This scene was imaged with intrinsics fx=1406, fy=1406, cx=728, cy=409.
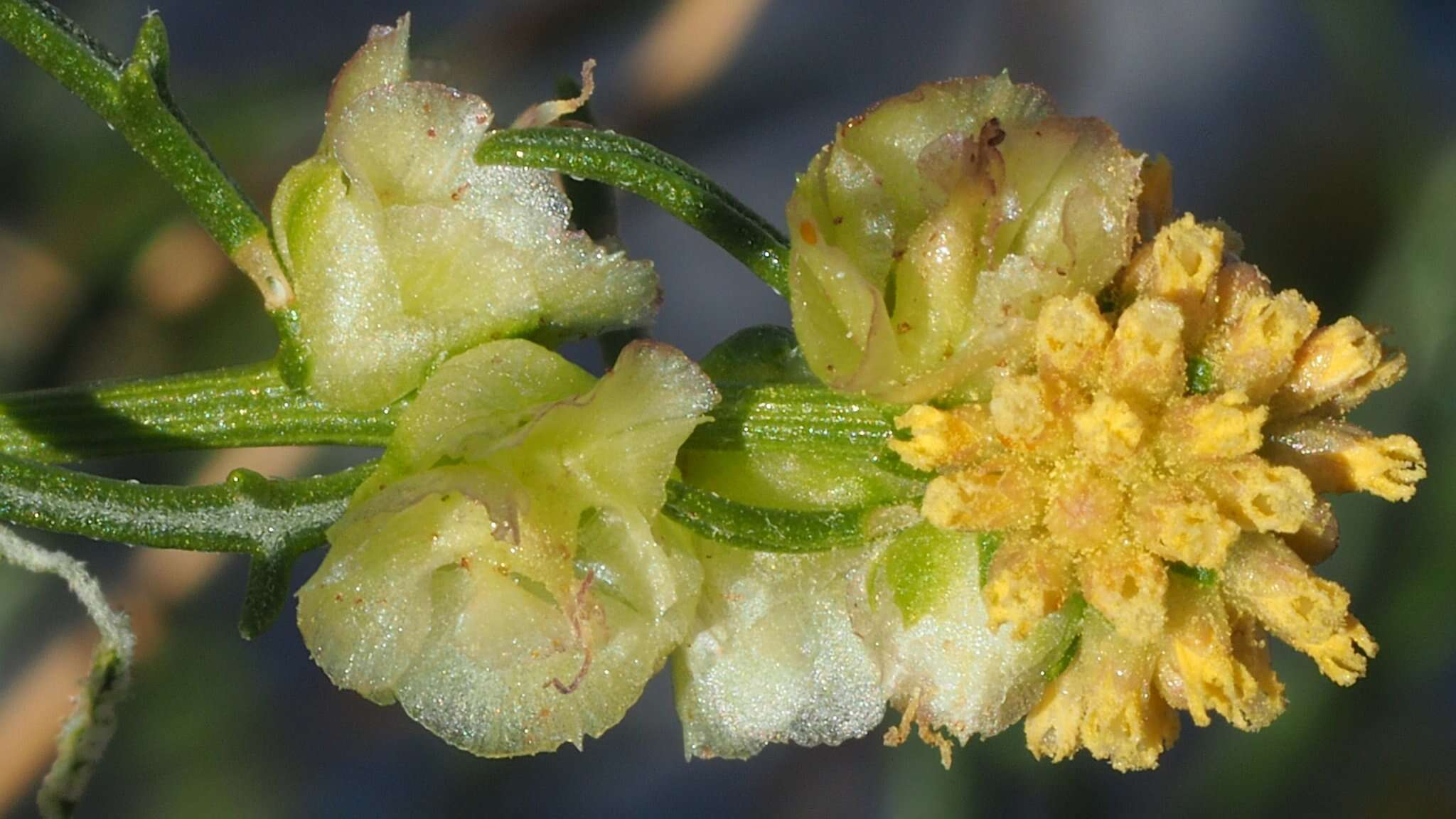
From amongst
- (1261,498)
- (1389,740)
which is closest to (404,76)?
(1261,498)

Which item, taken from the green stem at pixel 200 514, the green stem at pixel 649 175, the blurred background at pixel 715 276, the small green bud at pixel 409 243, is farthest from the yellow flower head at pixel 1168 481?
the blurred background at pixel 715 276

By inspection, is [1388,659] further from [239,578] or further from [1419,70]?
[239,578]

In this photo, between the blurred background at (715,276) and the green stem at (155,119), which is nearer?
the green stem at (155,119)

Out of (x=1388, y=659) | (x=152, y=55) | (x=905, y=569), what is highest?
(x=152, y=55)

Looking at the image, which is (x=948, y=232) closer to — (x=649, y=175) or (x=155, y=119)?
(x=649, y=175)

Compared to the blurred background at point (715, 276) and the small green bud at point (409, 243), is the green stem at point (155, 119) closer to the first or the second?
the small green bud at point (409, 243)

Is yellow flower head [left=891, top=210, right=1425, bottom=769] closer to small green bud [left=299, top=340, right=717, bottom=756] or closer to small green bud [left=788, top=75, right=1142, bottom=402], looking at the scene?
small green bud [left=788, top=75, right=1142, bottom=402]
